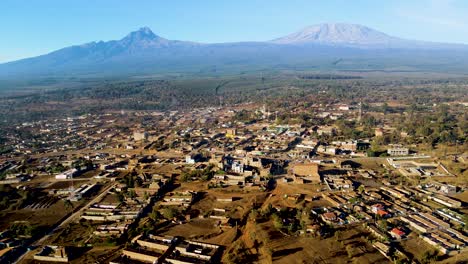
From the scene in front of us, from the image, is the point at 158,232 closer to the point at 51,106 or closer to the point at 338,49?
the point at 51,106

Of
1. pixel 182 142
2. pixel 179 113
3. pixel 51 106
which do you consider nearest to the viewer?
pixel 182 142

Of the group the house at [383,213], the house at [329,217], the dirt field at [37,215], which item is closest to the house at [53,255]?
the dirt field at [37,215]

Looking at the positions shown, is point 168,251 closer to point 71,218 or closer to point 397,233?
point 71,218

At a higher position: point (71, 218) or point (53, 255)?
point (53, 255)

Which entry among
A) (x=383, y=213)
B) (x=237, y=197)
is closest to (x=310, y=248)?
(x=383, y=213)

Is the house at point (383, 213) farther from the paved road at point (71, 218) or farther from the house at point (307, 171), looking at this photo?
the paved road at point (71, 218)

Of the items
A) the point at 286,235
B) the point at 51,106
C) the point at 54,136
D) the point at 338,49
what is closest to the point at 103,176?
the point at 286,235

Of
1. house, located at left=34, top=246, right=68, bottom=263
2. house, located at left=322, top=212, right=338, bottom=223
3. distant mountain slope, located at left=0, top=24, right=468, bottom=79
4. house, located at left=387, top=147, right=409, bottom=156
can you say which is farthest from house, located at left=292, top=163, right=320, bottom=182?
distant mountain slope, located at left=0, top=24, right=468, bottom=79

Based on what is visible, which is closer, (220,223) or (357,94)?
(220,223)
